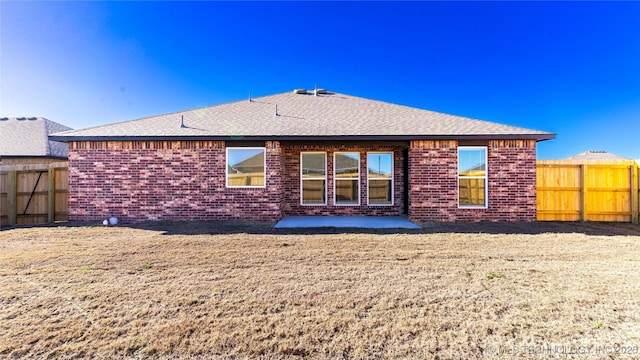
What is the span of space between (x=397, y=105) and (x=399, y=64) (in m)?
5.44

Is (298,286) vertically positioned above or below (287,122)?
below

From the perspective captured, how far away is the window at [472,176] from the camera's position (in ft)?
27.7

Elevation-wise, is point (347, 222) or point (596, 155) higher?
point (596, 155)

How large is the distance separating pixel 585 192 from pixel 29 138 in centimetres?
2545

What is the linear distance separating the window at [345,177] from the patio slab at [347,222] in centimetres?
80

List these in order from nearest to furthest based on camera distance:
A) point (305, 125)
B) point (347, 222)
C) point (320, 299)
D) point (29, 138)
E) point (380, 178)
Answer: point (320, 299) → point (347, 222) → point (305, 125) → point (380, 178) → point (29, 138)

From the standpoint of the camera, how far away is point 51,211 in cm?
871

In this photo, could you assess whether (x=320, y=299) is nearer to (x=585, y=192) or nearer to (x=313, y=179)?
(x=313, y=179)

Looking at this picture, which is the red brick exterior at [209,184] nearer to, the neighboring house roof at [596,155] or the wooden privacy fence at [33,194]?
the wooden privacy fence at [33,194]

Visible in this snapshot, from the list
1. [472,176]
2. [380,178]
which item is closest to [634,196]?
[472,176]

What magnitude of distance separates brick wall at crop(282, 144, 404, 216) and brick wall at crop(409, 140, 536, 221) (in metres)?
1.26

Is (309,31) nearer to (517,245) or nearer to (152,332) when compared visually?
(517,245)

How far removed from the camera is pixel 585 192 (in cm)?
847

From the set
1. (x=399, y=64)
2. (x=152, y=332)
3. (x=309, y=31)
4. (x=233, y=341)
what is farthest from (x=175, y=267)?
(x=399, y=64)
